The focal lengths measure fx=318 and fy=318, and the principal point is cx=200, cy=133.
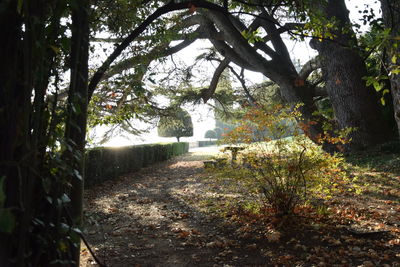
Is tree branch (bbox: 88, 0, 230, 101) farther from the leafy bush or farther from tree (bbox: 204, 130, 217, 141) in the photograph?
tree (bbox: 204, 130, 217, 141)

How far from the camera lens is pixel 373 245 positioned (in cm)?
365

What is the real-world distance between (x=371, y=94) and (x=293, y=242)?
26.9 feet

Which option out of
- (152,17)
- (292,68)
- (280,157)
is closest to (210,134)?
(292,68)

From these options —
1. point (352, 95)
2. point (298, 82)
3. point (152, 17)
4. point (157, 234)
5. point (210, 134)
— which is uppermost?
point (298, 82)

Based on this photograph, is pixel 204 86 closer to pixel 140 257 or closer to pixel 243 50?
pixel 243 50

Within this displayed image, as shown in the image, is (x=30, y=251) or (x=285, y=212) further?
(x=285, y=212)

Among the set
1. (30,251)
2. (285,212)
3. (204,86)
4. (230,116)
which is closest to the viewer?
(30,251)

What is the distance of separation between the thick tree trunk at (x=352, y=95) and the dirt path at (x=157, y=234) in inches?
225

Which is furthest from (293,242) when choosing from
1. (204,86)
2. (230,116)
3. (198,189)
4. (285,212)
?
(230,116)

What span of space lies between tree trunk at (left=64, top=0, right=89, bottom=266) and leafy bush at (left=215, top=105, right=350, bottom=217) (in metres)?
2.75

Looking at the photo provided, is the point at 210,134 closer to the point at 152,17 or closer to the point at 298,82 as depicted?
the point at 298,82

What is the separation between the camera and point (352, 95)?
33.1ft

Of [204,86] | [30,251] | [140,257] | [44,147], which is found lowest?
[140,257]

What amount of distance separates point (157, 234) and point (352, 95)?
322 inches
